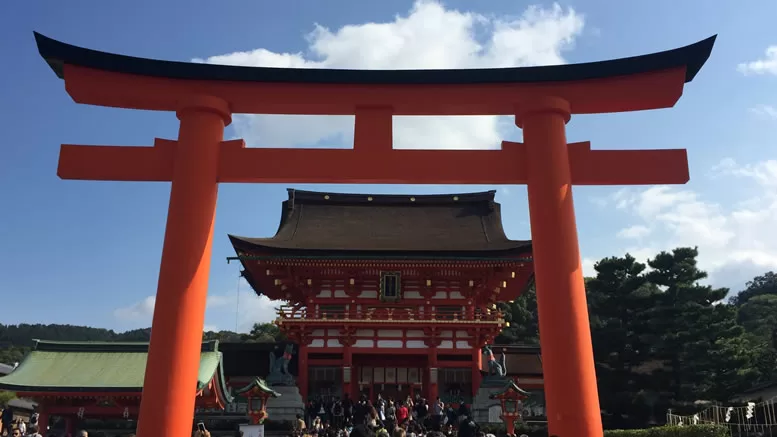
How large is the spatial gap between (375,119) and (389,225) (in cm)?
1772

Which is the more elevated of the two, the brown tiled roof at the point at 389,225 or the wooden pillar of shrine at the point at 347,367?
the brown tiled roof at the point at 389,225

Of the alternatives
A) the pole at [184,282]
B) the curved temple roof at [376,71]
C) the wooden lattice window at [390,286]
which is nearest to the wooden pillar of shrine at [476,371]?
the wooden lattice window at [390,286]

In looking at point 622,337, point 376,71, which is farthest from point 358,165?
point 622,337

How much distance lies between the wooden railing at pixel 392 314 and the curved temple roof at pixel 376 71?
45.9ft

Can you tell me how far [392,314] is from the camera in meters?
21.2

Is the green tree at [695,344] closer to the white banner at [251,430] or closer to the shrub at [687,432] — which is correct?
the shrub at [687,432]

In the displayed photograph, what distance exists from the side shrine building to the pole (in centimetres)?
1297

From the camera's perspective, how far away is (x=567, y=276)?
7.08m

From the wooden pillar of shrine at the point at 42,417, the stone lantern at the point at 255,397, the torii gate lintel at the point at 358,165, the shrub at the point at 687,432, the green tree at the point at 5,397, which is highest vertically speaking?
the torii gate lintel at the point at 358,165

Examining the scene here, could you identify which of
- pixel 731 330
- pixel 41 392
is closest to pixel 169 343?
pixel 41 392

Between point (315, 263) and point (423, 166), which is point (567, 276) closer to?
point (423, 166)

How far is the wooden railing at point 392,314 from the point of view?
21.0 metres

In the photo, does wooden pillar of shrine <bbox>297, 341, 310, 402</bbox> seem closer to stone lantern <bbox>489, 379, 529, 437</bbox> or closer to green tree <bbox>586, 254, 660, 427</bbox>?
stone lantern <bbox>489, 379, 529, 437</bbox>

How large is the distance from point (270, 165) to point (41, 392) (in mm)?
10877
